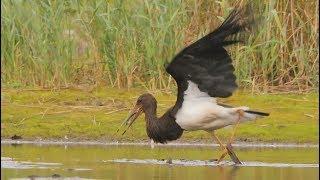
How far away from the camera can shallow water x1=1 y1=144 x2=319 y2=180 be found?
9.63m

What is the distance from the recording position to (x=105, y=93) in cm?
1474

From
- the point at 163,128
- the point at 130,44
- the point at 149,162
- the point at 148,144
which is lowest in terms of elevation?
the point at 148,144

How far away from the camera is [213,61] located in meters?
10.8

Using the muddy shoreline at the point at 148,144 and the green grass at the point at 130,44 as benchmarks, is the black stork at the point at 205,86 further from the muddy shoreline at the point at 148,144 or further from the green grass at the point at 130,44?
the green grass at the point at 130,44

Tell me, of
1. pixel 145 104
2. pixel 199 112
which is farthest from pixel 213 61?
pixel 145 104

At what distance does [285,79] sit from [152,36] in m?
1.93

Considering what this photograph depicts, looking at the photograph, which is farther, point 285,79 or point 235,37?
point 285,79

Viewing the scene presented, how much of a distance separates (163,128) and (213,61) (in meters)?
0.99

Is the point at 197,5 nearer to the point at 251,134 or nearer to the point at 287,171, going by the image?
the point at 251,134

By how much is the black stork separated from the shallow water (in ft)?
1.06

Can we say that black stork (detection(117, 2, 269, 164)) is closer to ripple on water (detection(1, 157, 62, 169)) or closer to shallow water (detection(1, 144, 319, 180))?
shallow water (detection(1, 144, 319, 180))

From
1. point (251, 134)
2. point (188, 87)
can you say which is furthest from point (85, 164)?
point (251, 134)

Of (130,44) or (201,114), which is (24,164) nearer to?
(201,114)

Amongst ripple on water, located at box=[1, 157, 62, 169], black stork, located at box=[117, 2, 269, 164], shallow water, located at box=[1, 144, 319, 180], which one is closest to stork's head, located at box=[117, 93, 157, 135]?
black stork, located at box=[117, 2, 269, 164]
